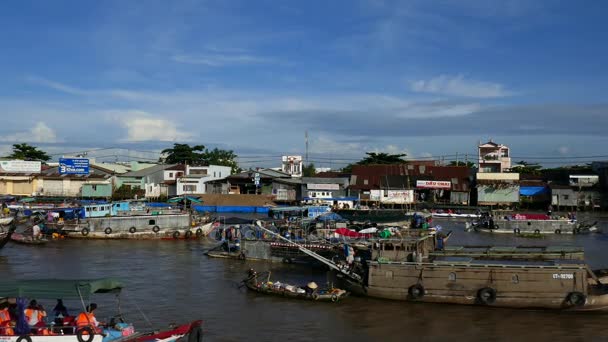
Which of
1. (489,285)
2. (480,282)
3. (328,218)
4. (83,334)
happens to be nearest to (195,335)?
(83,334)

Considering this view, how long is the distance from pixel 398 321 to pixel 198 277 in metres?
10.6

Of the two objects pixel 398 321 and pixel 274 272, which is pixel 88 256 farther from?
pixel 398 321

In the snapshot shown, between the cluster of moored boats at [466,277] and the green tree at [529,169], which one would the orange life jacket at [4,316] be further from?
the green tree at [529,169]

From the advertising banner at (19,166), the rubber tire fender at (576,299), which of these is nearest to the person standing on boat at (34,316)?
the rubber tire fender at (576,299)

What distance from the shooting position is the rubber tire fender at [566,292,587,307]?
62.2 feet

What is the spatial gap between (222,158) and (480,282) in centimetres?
8443

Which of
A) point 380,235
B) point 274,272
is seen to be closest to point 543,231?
point 380,235

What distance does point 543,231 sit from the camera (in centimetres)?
4409

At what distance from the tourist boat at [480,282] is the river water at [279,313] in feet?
1.11

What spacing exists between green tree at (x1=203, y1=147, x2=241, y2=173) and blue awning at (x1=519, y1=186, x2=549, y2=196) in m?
44.1

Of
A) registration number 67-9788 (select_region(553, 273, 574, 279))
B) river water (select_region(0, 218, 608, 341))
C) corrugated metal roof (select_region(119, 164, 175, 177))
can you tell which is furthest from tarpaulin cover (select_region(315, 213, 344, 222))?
corrugated metal roof (select_region(119, 164, 175, 177))

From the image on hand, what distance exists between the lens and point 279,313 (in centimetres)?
1984

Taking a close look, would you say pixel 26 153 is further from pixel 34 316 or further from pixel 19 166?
pixel 34 316

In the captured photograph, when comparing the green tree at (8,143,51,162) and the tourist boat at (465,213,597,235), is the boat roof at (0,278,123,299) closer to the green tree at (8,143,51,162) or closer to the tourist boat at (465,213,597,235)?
the tourist boat at (465,213,597,235)
